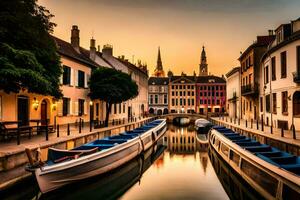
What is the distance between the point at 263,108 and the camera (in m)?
32.9

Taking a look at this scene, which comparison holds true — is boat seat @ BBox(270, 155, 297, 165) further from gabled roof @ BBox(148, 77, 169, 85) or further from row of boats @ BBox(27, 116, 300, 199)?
gabled roof @ BBox(148, 77, 169, 85)

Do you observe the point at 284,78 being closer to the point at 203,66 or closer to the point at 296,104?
the point at 296,104

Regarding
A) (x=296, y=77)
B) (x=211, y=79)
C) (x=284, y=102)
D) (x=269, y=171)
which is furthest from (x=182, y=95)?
(x=269, y=171)

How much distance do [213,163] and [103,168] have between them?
28.0 feet

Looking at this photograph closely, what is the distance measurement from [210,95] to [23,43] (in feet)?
259

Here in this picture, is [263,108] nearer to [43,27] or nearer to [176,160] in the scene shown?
[176,160]

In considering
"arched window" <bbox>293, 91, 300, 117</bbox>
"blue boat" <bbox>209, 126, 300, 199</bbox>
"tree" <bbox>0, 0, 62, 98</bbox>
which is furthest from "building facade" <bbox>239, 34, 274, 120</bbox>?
"tree" <bbox>0, 0, 62, 98</bbox>

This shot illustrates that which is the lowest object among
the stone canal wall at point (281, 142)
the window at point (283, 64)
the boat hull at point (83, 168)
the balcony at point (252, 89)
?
the boat hull at point (83, 168)

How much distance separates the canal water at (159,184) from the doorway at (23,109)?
8.76 meters

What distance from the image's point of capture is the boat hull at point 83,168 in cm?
1067

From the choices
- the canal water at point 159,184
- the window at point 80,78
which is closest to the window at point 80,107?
the window at point 80,78

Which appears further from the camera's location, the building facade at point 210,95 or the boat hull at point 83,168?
the building facade at point 210,95

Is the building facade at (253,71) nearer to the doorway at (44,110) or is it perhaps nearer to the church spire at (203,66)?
the doorway at (44,110)

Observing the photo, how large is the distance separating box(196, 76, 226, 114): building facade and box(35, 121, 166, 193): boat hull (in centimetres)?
7466
